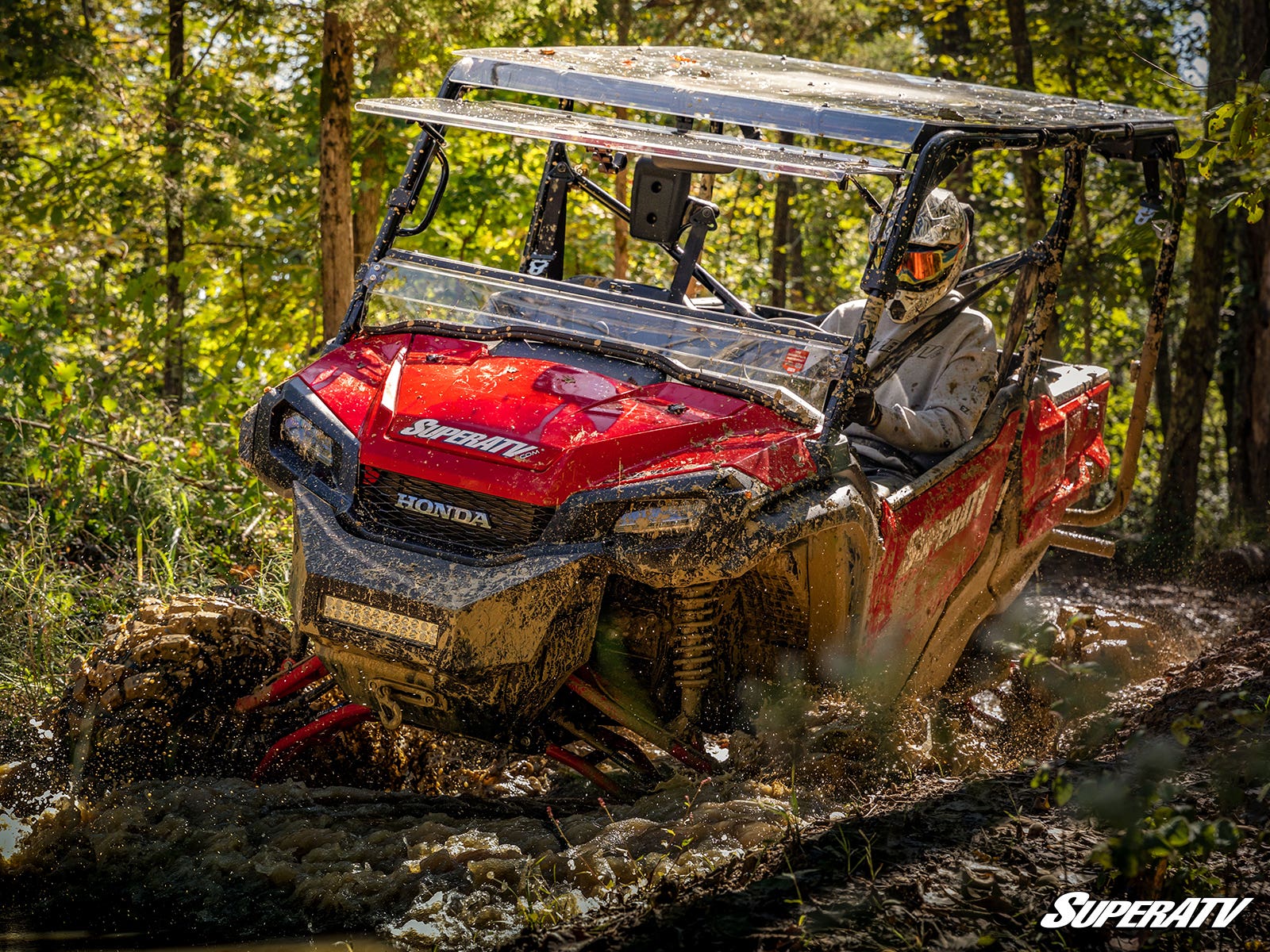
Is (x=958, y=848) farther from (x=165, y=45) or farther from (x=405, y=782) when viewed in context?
(x=165, y=45)

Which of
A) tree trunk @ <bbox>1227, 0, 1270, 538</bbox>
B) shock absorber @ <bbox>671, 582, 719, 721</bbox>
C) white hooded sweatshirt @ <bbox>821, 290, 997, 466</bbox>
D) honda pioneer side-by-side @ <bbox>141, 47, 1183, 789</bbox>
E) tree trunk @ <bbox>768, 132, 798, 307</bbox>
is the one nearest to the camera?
honda pioneer side-by-side @ <bbox>141, 47, 1183, 789</bbox>

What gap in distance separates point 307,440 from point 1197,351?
7.61 meters

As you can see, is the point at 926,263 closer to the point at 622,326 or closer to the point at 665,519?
the point at 622,326

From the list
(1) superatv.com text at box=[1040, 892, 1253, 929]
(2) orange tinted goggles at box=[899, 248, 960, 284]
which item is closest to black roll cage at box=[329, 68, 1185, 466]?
(2) orange tinted goggles at box=[899, 248, 960, 284]

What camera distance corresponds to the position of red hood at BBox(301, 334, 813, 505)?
11.2 feet

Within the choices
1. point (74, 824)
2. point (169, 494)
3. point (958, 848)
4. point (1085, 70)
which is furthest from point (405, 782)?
point (1085, 70)

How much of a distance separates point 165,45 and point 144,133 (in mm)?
1950

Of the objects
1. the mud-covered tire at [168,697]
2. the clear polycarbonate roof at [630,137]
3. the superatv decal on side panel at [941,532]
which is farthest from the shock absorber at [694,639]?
the mud-covered tire at [168,697]

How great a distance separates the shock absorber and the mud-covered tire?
4.51ft

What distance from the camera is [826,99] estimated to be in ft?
13.6

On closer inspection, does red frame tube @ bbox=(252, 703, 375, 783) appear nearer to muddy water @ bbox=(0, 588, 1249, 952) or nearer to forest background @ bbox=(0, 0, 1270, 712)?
muddy water @ bbox=(0, 588, 1249, 952)

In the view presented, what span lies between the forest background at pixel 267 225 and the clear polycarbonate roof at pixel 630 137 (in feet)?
3.48

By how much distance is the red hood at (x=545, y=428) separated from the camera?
3.40 metres

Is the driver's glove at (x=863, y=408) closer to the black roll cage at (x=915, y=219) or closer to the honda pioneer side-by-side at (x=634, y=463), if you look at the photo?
the honda pioneer side-by-side at (x=634, y=463)
